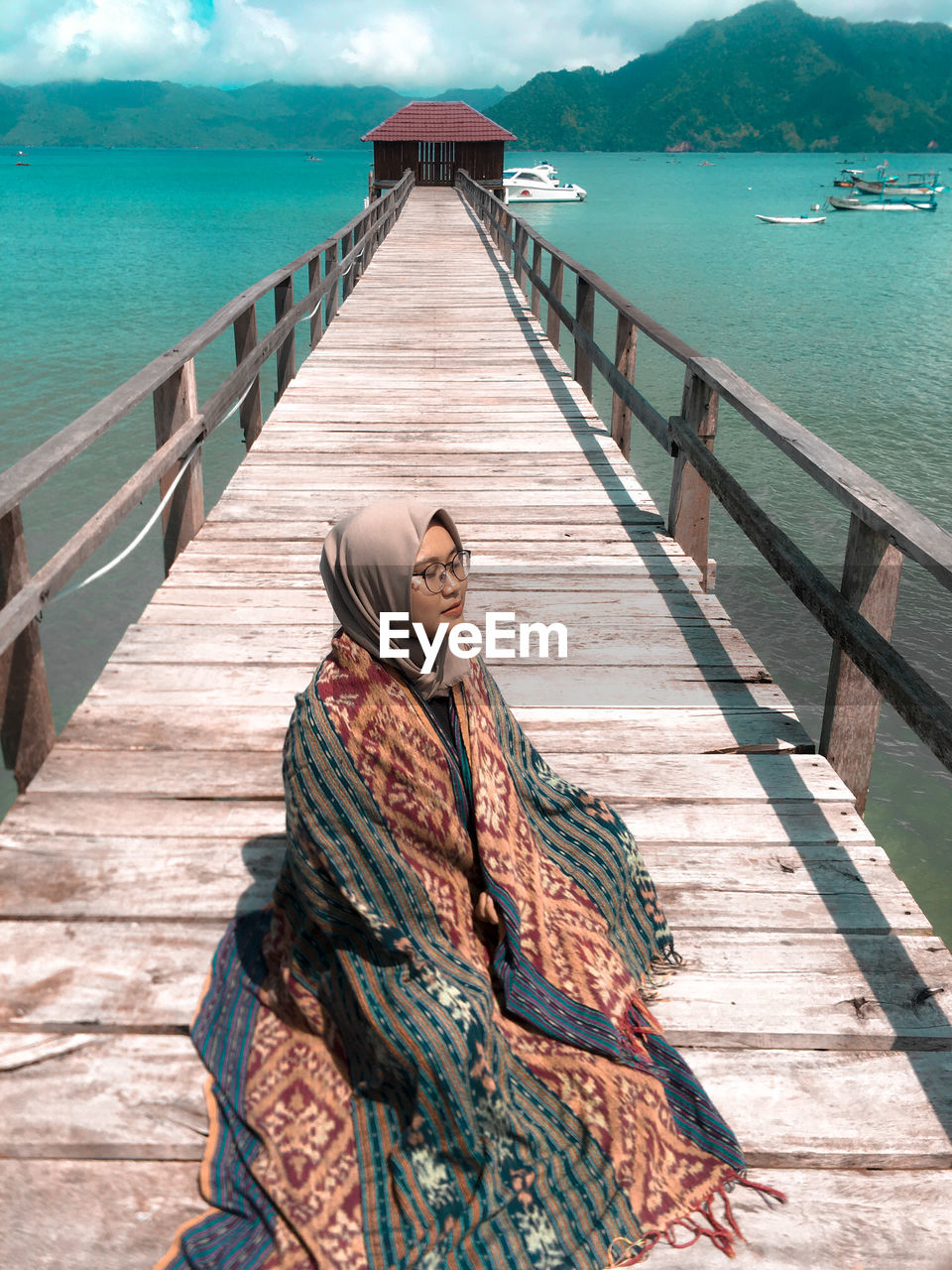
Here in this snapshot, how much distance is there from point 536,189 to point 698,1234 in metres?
82.2

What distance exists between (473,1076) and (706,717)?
7.01 ft

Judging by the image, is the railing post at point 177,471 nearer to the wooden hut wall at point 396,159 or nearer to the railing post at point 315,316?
the railing post at point 315,316

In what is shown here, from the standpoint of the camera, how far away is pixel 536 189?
7631cm

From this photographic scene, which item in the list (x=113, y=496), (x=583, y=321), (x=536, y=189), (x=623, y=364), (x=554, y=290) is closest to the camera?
(x=113, y=496)

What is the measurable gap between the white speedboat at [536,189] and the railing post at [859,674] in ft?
258

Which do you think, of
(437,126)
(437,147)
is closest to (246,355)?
(437,126)

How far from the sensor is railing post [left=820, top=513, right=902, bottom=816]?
10.0 feet

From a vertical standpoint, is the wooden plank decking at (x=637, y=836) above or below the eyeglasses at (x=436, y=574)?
below

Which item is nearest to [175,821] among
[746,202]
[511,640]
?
[511,640]

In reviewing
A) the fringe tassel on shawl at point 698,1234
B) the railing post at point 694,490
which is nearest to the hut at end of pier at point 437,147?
the railing post at point 694,490

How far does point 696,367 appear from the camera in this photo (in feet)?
16.3

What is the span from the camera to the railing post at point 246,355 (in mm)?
7027

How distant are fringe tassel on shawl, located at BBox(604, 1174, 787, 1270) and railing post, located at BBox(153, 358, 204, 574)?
4.03 m

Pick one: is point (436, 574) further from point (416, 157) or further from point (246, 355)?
point (416, 157)
